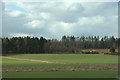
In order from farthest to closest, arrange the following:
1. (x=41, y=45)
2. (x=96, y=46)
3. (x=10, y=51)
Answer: (x=96, y=46), (x=41, y=45), (x=10, y=51)

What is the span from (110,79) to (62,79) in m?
4.24

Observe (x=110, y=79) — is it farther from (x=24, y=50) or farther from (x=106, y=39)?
(x=106, y=39)

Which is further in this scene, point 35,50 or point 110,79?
point 35,50

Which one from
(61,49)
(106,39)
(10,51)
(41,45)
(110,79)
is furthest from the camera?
(106,39)

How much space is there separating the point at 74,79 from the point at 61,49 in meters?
101

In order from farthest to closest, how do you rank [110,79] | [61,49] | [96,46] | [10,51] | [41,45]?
[96,46] < [61,49] < [41,45] < [10,51] < [110,79]

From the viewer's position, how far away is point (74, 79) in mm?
14820

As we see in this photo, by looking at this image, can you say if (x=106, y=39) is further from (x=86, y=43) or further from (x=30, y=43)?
(x=30, y=43)

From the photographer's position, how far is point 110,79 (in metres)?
14.8

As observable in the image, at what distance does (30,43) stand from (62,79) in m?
90.5

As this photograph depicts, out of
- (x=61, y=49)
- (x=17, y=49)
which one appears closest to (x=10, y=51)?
(x=17, y=49)

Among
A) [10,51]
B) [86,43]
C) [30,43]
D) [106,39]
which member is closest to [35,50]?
[30,43]

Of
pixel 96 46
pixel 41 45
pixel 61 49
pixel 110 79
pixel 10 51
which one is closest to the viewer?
pixel 110 79

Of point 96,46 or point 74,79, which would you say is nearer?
point 74,79
